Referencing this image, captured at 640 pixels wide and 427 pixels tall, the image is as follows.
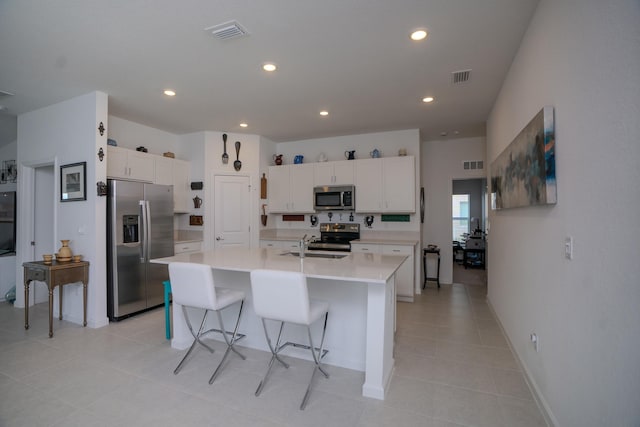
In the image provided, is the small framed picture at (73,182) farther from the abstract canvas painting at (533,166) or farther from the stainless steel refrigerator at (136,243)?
the abstract canvas painting at (533,166)

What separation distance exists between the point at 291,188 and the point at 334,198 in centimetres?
89

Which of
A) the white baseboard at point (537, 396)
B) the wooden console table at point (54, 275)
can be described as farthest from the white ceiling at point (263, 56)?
the white baseboard at point (537, 396)

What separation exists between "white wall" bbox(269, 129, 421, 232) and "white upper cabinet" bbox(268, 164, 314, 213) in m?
0.33

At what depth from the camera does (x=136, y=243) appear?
4.04 metres

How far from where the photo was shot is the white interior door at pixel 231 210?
5.30 m

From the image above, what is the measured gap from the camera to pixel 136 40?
2578mm

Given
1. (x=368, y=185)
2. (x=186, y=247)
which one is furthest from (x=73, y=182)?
(x=368, y=185)

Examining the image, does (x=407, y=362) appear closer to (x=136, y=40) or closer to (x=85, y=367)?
(x=85, y=367)

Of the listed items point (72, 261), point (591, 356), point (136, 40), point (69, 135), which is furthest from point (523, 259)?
point (69, 135)

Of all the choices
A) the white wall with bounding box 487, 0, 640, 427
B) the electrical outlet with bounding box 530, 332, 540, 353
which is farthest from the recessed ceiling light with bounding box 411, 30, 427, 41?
the electrical outlet with bounding box 530, 332, 540, 353

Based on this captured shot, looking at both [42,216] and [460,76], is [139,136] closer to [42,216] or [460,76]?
[42,216]

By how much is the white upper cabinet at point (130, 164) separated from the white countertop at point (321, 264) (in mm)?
2021

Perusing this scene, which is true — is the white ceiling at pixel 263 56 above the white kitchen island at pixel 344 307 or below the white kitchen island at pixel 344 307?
above

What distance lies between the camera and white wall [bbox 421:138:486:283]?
571 cm
